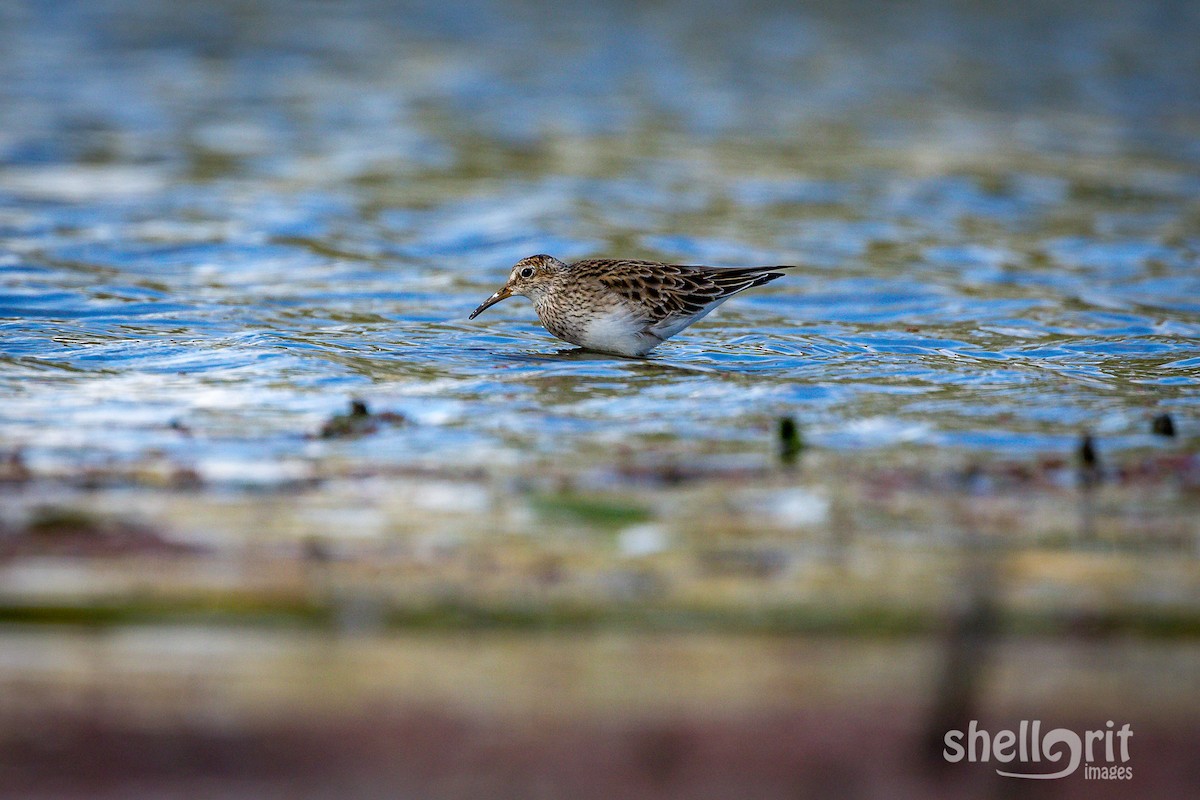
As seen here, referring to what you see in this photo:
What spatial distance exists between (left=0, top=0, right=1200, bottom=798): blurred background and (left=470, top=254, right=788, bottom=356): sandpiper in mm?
301

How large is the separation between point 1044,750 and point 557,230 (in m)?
12.6

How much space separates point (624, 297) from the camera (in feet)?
37.7

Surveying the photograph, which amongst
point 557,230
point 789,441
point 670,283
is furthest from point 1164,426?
point 557,230

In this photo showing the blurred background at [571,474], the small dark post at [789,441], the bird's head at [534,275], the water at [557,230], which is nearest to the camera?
the blurred background at [571,474]

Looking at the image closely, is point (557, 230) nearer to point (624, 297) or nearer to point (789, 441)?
point (624, 297)

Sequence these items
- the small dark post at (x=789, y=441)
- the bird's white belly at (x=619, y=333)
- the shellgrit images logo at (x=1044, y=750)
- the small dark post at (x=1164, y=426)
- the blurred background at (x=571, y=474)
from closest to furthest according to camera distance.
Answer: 1. the shellgrit images logo at (x=1044, y=750)
2. the blurred background at (x=571, y=474)
3. the small dark post at (x=789, y=441)
4. the small dark post at (x=1164, y=426)
5. the bird's white belly at (x=619, y=333)

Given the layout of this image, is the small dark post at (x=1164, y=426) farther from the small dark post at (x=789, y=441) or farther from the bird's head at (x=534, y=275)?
the bird's head at (x=534, y=275)

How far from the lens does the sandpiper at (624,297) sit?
11.5m

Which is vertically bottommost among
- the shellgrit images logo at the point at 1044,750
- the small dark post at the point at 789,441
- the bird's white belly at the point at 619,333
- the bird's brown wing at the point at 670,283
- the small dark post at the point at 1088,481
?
the shellgrit images logo at the point at 1044,750

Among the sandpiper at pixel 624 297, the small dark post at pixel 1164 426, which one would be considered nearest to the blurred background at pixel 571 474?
the small dark post at pixel 1164 426

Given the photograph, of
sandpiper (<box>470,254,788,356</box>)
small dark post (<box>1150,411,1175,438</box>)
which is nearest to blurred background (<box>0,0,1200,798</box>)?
small dark post (<box>1150,411,1175,438</box>)

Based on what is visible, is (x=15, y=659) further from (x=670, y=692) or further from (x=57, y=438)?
(x=57, y=438)

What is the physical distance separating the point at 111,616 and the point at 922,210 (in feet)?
48.4

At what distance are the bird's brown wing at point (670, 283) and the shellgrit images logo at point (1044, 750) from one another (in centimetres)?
637
